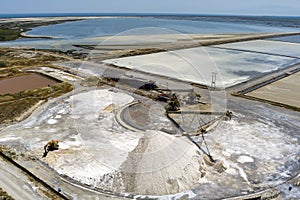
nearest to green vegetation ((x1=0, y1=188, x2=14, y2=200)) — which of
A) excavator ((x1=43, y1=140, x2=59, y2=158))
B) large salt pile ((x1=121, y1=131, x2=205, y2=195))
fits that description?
excavator ((x1=43, y1=140, x2=59, y2=158))

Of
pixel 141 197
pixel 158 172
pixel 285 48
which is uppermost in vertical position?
pixel 285 48

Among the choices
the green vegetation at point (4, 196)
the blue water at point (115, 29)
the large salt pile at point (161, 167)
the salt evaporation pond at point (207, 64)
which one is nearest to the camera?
the green vegetation at point (4, 196)

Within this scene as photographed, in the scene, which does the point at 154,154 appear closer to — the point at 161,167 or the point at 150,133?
the point at 161,167

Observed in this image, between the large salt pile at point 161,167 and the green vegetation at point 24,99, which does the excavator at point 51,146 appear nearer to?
the large salt pile at point 161,167

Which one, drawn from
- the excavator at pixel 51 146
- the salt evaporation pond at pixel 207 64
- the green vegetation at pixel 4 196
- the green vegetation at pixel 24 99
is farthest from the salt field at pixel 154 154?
the salt evaporation pond at pixel 207 64

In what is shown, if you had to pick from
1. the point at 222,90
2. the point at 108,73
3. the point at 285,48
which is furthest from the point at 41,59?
the point at 285,48

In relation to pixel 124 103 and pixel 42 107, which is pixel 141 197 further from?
pixel 42 107
